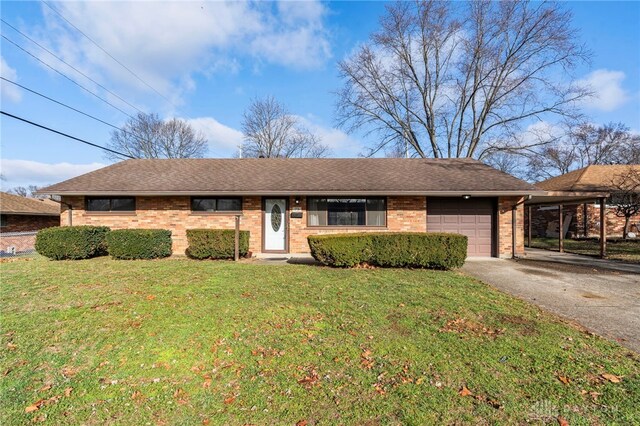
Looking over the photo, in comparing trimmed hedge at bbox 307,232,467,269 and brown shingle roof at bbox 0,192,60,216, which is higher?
brown shingle roof at bbox 0,192,60,216

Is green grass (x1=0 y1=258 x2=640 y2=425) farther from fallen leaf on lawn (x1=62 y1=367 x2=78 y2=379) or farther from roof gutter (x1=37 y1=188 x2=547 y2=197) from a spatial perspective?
roof gutter (x1=37 y1=188 x2=547 y2=197)

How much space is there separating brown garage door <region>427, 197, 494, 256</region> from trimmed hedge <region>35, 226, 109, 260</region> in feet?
36.9

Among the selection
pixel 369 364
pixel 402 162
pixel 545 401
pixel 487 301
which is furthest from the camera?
pixel 402 162

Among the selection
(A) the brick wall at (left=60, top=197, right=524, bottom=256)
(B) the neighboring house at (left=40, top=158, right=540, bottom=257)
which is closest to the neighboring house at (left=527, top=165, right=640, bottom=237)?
(A) the brick wall at (left=60, top=197, right=524, bottom=256)

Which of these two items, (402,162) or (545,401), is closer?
(545,401)

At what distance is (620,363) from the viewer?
10.8 feet

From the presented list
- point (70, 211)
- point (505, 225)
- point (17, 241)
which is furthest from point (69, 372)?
point (17, 241)

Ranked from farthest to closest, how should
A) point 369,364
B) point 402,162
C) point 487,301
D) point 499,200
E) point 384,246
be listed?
point 402,162 < point 499,200 < point 384,246 < point 487,301 < point 369,364

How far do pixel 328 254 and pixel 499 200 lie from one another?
6.92 m

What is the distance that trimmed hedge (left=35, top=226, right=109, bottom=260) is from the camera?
9.66 metres

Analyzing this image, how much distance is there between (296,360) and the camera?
11.1 ft

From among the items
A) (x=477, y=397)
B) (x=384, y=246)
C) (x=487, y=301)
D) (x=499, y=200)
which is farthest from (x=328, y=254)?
(x=499, y=200)

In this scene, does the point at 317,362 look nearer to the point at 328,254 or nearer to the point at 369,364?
the point at 369,364

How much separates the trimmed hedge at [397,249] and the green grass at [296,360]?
2.49 m
